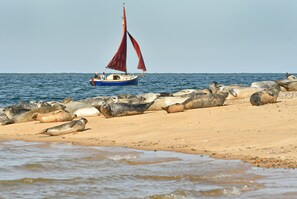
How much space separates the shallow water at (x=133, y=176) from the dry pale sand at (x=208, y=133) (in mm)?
644

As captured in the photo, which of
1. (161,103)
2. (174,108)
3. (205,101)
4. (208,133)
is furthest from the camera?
(161,103)

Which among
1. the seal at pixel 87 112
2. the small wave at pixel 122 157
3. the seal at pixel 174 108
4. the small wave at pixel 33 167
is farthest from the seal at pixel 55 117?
the small wave at pixel 33 167

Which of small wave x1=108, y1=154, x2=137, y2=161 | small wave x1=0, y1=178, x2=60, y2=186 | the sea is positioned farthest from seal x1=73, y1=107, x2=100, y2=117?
small wave x1=0, y1=178, x2=60, y2=186

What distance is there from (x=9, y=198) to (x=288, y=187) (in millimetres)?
3657

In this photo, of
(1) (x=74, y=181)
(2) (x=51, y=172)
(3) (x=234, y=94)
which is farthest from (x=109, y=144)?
(3) (x=234, y=94)

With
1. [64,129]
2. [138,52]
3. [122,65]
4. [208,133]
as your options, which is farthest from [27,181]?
[122,65]

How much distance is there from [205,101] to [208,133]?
5.33 metres

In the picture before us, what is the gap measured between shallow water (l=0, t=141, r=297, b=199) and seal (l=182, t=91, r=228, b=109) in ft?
21.0

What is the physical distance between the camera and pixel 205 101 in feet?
63.8

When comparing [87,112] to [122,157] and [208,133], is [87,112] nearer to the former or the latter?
[208,133]

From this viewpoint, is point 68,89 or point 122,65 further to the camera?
point 122,65

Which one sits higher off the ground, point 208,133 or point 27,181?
point 208,133

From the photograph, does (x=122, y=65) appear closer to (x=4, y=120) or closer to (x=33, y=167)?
(x=4, y=120)

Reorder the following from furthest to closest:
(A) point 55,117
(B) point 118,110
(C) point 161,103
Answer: (C) point 161,103 → (B) point 118,110 → (A) point 55,117
